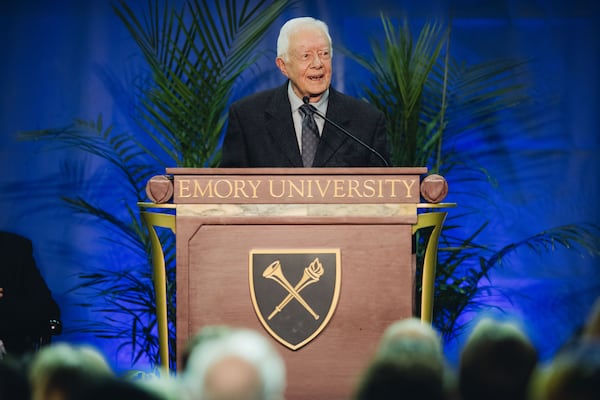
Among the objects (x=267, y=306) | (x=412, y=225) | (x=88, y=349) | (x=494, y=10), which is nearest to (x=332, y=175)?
(x=412, y=225)

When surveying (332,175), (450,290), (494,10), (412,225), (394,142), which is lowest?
(450,290)

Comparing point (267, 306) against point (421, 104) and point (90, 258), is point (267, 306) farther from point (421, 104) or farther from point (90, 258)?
point (90, 258)

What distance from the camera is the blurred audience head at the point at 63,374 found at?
109 centimetres

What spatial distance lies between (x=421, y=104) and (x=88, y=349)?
3.17 meters

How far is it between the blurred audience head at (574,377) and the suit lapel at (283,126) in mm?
2156

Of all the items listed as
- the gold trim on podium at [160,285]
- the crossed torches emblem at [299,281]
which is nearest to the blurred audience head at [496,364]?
the crossed torches emblem at [299,281]

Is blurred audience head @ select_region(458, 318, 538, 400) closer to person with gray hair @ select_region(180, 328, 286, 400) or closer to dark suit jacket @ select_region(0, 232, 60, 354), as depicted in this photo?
person with gray hair @ select_region(180, 328, 286, 400)

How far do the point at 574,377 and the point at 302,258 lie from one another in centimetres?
165

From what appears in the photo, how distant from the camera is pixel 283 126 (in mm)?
3176

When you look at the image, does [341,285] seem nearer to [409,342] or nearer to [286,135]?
[286,135]

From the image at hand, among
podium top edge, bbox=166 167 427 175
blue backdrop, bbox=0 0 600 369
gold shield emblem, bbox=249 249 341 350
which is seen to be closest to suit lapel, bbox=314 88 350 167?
podium top edge, bbox=166 167 427 175

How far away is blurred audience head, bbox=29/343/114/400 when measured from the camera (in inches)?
43.1

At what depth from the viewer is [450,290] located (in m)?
4.04

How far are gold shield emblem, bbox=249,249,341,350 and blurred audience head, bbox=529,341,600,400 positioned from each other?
156 centimetres
